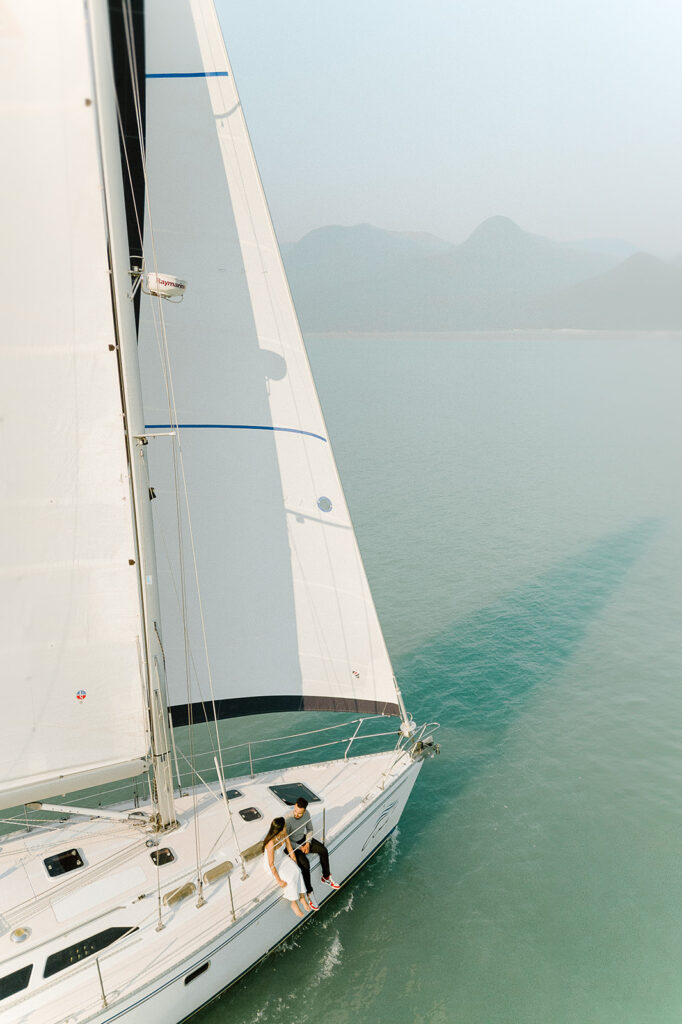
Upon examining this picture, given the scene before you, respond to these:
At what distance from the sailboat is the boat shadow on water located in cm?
237

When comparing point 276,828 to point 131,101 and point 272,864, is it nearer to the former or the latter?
point 272,864

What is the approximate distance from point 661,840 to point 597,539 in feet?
45.6

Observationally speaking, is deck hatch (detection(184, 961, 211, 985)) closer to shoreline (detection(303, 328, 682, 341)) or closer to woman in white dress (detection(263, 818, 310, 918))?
woman in white dress (detection(263, 818, 310, 918))

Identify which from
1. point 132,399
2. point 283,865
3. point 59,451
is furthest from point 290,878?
point 132,399

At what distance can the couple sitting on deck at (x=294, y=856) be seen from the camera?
7590 mm

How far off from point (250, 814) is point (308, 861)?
1044 millimetres

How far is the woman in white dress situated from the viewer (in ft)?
24.8

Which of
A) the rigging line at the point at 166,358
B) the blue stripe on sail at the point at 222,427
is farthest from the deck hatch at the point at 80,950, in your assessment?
the blue stripe on sail at the point at 222,427

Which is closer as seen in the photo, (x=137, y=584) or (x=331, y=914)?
(x=137, y=584)

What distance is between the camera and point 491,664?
1499 centimetres

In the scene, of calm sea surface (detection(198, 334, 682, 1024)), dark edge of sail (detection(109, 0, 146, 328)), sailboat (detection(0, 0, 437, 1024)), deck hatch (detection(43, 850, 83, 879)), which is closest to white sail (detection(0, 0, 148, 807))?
sailboat (detection(0, 0, 437, 1024))

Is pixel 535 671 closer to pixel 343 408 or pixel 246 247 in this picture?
pixel 246 247

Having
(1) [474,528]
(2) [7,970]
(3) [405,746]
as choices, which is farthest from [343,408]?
(2) [7,970]

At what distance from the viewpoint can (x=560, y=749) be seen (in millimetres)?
12500
